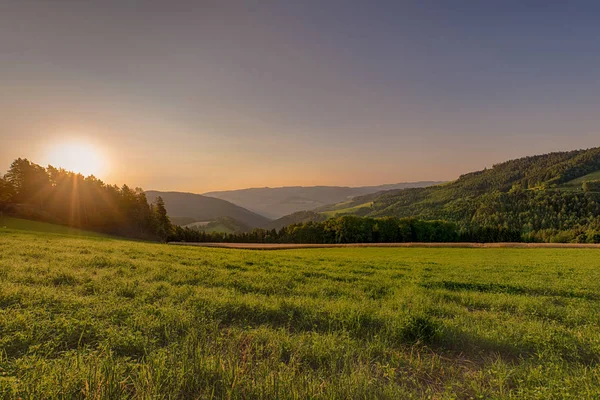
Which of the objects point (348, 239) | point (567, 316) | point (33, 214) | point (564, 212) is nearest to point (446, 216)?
point (564, 212)

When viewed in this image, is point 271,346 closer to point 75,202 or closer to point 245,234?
point 75,202

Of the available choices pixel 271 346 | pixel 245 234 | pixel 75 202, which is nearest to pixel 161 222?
pixel 75 202

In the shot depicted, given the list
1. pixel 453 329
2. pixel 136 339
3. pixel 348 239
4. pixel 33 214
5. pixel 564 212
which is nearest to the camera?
pixel 136 339

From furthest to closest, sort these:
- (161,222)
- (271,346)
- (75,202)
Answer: (161,222)
(75,202)
(271,346)

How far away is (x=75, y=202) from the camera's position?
55812 mm

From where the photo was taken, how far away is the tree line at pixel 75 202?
51719mm

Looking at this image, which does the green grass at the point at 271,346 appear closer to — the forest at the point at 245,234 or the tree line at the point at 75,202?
the tree line at the point at 75,202

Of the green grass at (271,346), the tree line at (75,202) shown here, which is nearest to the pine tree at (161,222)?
the tree line at (75,202)

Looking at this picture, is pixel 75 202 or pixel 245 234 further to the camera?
pixel 245 234

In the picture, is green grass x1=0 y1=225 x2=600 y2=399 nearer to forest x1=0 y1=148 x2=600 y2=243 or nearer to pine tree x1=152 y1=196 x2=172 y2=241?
forest x1=0 y1=148 x2=600 y2=243

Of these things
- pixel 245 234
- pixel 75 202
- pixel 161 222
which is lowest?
pixel 245 234

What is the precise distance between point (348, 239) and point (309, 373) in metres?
78.4

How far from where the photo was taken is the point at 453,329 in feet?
17.5

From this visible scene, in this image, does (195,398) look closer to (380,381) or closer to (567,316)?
(380,381)
